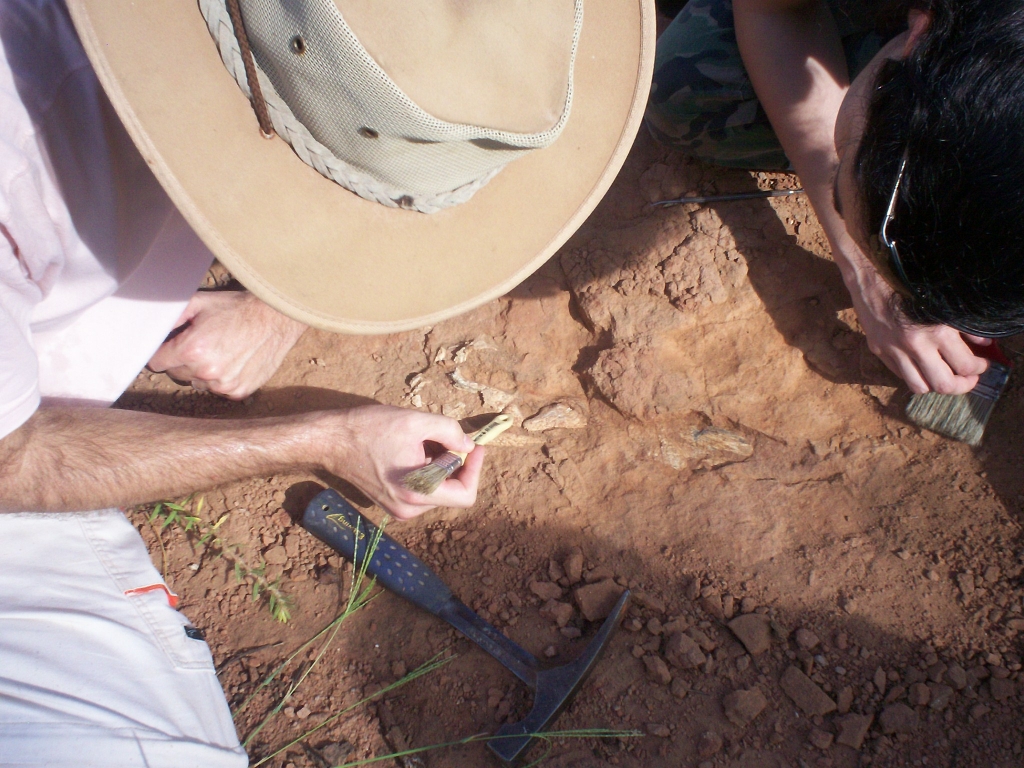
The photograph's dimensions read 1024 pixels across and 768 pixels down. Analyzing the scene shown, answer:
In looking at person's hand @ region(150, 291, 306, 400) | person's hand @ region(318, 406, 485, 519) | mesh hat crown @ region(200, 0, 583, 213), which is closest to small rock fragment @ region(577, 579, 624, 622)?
person's hand @ region(318, 406, 485, 519)

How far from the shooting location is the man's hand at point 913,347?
179 centimetres

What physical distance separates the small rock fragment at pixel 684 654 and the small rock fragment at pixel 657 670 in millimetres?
25

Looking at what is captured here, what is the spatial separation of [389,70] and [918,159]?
2.92ft

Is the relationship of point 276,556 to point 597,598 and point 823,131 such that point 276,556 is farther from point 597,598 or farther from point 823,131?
point 823,131

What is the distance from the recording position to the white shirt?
1.21 metres

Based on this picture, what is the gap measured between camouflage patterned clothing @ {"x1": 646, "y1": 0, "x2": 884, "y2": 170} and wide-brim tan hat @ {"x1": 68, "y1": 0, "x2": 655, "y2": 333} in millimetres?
836

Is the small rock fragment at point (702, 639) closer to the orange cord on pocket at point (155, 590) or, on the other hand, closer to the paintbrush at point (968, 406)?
the paintbrush at point (968, 406)

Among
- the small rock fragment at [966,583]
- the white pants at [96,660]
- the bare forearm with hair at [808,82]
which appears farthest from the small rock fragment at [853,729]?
the white pants at [96,660]

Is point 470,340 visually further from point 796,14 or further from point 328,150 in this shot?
point 796,14

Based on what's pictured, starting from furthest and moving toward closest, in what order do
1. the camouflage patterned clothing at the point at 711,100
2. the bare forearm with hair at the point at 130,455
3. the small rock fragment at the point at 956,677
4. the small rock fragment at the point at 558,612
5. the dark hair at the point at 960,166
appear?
the camouflage patterned clothing at the point at 711,100
the small rock fragment at the point at 558,612
the small rock fragment at the point at 956,677
the bare forearm with hair at the point at 130,455
the dark hair at the point at 960,166

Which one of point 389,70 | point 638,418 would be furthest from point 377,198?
point 638,418

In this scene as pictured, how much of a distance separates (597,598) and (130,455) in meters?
1.20

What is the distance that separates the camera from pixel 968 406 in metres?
1.84

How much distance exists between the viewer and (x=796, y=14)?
1.85 metres
